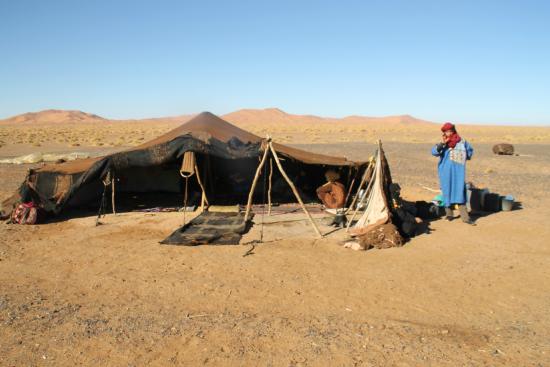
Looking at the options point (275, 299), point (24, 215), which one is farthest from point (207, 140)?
point (275, 299)

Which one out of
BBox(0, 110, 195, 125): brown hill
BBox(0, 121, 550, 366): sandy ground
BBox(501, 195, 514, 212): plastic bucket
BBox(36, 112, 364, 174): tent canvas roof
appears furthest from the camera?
BBox(0, 110, 195, 125): brown hill

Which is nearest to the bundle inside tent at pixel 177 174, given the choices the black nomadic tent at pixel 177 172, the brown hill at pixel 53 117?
the black nomadic tent at pixel 177 172

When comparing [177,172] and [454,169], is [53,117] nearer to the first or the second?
[177,172]

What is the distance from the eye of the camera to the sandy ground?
386 centimetres

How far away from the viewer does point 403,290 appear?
5.29 meters

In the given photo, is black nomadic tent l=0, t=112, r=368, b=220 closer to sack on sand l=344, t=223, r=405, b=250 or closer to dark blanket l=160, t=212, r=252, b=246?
dark blanket l=160, t=212, r=252, b=246

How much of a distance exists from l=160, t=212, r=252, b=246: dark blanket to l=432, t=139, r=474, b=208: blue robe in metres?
3.66

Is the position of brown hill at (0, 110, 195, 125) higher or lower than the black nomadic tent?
higher

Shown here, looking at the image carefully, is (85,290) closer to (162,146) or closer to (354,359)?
(354,359)

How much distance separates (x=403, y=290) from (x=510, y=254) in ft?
7.59

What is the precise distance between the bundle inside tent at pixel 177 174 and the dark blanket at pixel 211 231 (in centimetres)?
73

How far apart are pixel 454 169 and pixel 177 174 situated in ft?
20.6

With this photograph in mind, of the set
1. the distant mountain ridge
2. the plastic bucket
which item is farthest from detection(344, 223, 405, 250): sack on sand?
the distant mountain ridge

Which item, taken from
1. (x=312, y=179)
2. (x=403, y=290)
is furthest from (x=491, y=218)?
(x=403, y=290)
